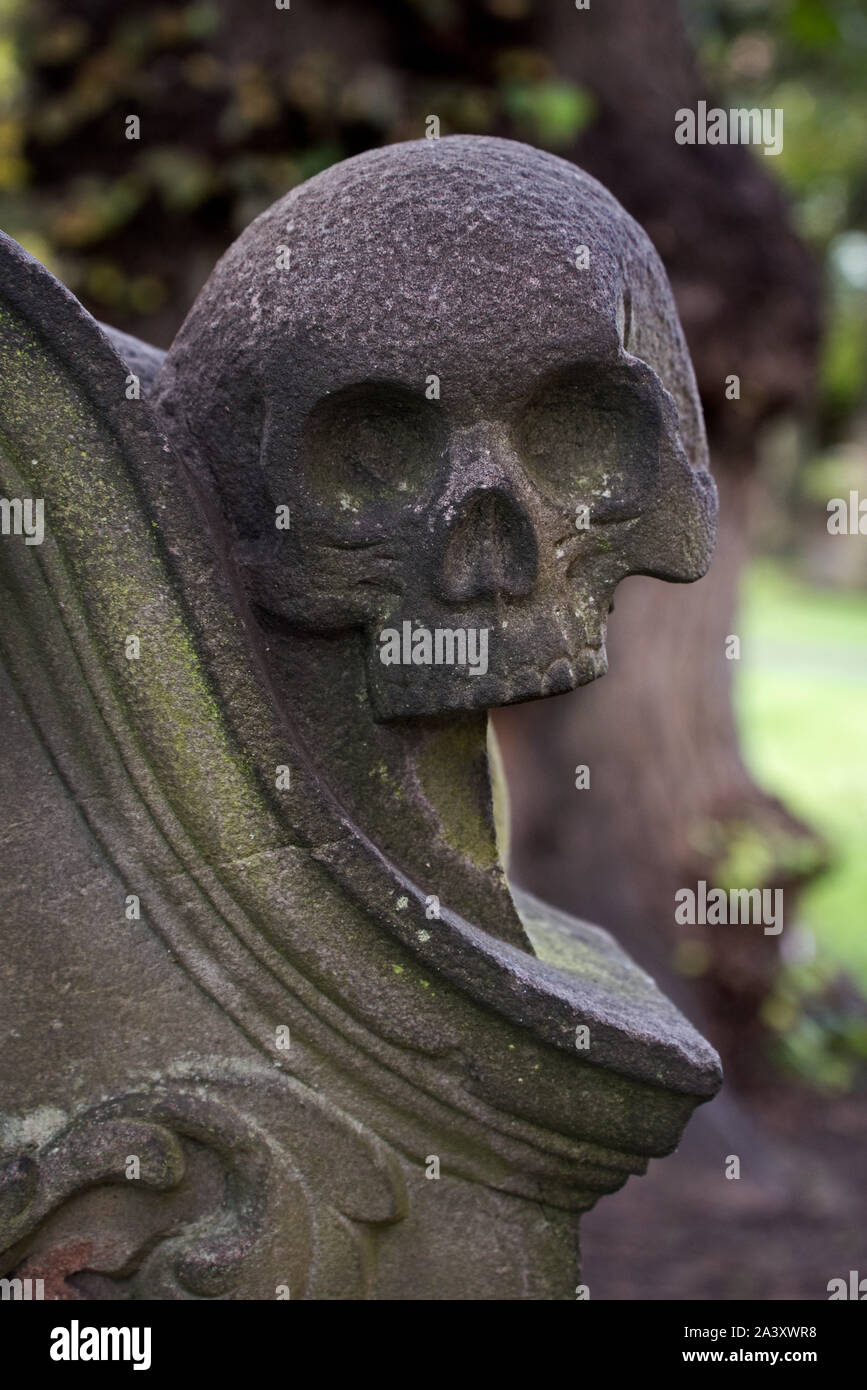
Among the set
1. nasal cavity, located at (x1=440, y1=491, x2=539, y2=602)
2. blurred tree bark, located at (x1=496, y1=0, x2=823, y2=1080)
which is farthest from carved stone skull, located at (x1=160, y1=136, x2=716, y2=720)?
blurred tree bark, located at (x1=496, y1=0, x2=823, y2=1080)

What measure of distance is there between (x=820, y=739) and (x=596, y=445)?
8.84 m

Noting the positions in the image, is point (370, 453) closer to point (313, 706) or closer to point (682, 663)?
point (313, 706)

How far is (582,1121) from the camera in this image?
1.43 metres

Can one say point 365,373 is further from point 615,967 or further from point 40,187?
point 40,187

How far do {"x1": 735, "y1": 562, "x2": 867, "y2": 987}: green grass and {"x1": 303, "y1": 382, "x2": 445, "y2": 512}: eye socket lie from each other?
334 centimetres

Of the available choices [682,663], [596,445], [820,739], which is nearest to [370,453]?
[596,445]

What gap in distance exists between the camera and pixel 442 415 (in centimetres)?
132

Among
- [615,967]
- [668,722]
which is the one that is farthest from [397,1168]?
[668,722]

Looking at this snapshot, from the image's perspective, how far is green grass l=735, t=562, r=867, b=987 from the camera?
6148mm

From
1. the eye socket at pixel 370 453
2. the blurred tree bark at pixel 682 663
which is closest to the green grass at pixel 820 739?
the blurred tree bark at pixel 682 663

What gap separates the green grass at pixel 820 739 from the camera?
615 cm

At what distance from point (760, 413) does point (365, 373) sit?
115 inches

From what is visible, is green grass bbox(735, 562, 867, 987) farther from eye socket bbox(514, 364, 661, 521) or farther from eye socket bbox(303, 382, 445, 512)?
eye socket bbox(303, 382, 445, 512)

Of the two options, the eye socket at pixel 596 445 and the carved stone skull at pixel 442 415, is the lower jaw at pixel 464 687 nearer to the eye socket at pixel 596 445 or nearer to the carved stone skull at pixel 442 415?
the carved stone skull at pixel 442 415
